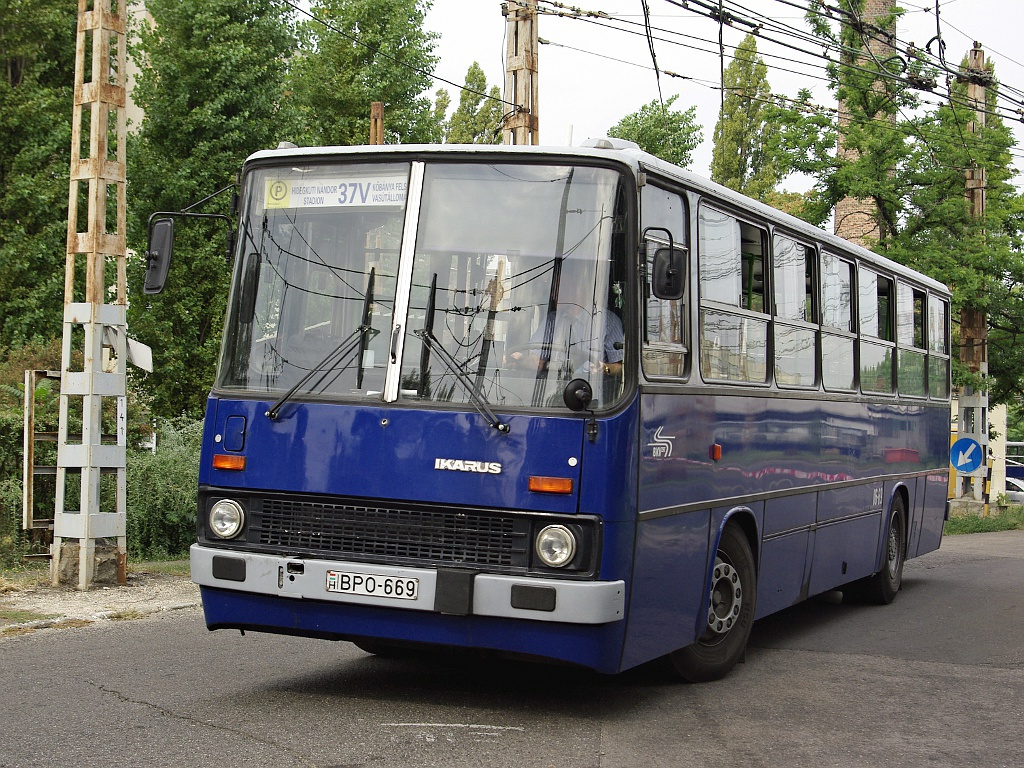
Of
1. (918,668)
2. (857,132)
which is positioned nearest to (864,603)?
(918,668)

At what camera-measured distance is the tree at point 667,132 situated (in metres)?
40.5

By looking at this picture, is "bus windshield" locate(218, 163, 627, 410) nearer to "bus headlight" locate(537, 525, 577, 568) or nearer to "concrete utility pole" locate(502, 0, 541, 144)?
"bus headlight" locate(537, 525, 577, 568)

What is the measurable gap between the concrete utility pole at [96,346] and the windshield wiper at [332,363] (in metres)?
5.66

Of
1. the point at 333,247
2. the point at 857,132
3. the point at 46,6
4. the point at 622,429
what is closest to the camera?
the point at 622,429

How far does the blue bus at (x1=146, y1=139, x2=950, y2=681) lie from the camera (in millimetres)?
A: 6652

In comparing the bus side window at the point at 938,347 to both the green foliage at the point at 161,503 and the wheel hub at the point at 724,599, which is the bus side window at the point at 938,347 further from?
the green foliage at the point at 161,503

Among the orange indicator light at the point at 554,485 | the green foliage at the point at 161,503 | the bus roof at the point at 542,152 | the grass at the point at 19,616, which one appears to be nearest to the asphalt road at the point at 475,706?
the grass at the point at 19,616

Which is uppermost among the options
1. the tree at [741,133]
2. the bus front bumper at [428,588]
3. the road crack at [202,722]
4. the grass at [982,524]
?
the tree at [741,133]

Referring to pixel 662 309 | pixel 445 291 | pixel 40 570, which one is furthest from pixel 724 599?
pixel 40 570

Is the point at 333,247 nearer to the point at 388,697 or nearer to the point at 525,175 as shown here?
the point at 525,175

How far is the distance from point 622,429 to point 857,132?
77.9 feet

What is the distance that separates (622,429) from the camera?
676cm

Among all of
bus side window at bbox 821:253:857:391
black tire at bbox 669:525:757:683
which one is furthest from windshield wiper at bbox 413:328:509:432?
bus side window at bbox 821:253:857:391

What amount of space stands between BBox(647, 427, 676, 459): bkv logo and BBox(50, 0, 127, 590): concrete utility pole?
656 cm
